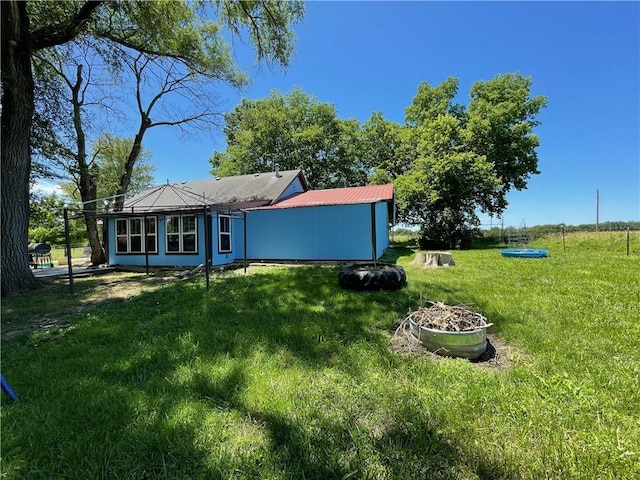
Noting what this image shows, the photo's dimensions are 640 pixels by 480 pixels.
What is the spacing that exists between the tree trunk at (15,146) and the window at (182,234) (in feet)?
15.4

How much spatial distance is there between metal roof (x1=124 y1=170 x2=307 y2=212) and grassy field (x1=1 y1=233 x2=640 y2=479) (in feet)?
31.2

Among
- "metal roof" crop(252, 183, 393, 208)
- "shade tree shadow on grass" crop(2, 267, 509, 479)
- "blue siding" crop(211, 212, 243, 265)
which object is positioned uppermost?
"metal roof" crop(252, 183, 393, 208)

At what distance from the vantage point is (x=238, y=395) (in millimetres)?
2500

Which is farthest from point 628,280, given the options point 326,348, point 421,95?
point 421,95

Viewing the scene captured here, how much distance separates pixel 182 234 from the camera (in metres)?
11.9

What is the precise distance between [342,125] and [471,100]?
10.8 metres

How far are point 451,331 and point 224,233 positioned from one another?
1075cm

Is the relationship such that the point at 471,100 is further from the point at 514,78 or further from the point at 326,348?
the point at 326,348

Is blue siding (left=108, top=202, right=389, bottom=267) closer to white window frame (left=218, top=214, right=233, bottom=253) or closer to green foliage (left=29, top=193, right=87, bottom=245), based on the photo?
white window frame (left=218, top=214, right=233, bottom=253)

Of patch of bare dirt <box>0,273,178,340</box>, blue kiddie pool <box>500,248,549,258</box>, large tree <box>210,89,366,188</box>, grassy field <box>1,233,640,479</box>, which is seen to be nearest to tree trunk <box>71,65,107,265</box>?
patch of bare dirt <box>0,273,178,340</box>

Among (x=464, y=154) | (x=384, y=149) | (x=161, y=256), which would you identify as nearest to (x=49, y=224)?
(x=161, y=256)

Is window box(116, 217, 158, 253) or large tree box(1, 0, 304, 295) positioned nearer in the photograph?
large tree box(1, 0, 304, 295)

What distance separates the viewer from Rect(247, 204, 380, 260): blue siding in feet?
37.3

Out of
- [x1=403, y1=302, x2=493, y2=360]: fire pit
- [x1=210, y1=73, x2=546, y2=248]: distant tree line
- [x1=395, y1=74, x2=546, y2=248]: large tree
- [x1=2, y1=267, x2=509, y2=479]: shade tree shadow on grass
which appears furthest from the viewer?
[x1=210, y1=73, x2=546, y2=248]: distant tree line
